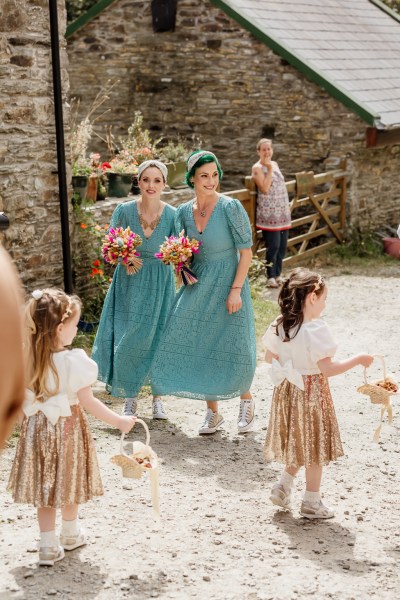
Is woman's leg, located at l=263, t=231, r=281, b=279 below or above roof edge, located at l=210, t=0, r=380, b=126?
below

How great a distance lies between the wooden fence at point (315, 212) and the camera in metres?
12.8

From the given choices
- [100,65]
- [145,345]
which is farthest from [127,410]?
[100,65]

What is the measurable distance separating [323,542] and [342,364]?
87 cm

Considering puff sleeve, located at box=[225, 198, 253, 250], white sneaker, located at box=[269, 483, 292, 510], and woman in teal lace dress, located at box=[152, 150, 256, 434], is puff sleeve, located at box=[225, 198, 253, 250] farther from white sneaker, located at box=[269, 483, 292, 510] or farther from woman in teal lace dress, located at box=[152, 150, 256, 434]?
white sneaker, located at box=[269, 483, 292, 510]

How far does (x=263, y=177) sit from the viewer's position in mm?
11430

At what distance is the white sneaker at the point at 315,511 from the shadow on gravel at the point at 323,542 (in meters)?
0.03

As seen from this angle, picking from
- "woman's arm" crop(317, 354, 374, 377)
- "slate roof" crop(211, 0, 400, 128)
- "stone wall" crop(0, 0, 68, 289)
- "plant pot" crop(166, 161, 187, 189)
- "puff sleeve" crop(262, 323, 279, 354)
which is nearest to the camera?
"woman's arm" crop(317, 354, 374, 377)

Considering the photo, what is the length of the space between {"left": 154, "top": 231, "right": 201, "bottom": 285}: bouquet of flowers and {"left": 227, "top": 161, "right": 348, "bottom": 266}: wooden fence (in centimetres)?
592

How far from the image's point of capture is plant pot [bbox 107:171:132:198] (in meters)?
9.89

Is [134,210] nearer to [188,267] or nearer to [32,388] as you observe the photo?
[188,267]

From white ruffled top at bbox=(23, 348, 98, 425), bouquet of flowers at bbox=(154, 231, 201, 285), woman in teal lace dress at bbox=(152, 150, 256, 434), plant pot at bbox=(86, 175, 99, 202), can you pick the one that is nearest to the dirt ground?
woman in teal lace dress at bbox=(152, 150, 256, 434)

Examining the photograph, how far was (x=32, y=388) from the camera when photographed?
4.01m

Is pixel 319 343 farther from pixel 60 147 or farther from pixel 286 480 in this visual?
pixel 60 147

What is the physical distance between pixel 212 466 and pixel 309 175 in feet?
25.5
